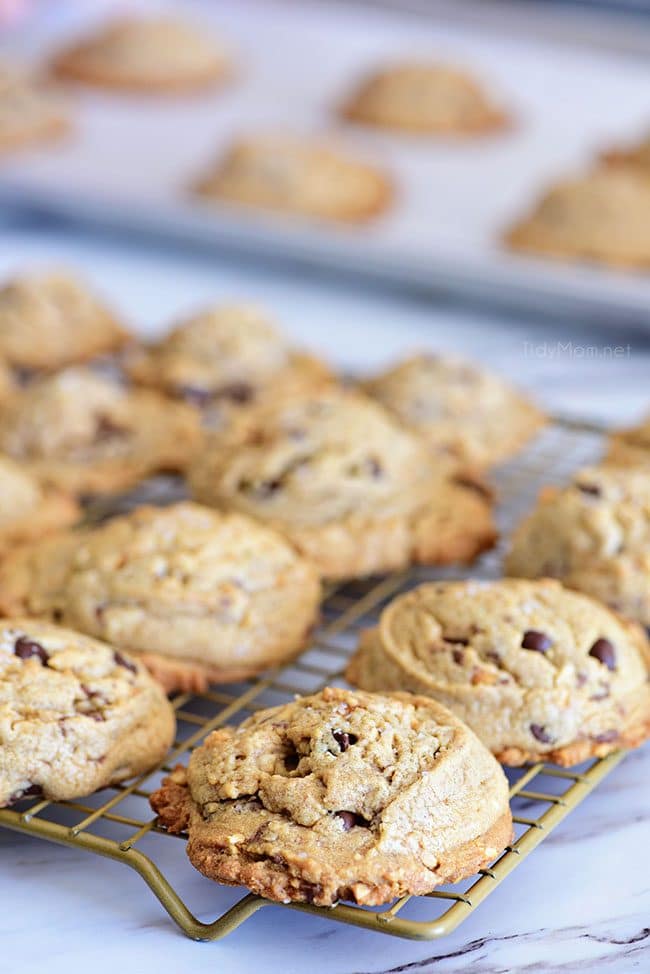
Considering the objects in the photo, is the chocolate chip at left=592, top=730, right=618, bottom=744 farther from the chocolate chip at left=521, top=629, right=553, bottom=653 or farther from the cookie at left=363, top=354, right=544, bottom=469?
the cookie at left=363, top=354, right=544, bottom=469

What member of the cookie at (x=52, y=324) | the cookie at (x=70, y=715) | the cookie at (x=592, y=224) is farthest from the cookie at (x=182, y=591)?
the cookie at (x=592, y=224)

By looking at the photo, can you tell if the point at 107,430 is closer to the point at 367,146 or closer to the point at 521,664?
the point at 521,664

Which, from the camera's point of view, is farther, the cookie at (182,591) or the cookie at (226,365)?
the cookie at (226,365)

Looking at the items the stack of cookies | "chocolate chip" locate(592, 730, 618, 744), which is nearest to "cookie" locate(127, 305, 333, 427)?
the stack of cookies

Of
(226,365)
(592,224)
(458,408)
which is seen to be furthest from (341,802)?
(592,224)

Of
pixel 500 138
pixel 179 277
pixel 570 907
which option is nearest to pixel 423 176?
pixel 500 138

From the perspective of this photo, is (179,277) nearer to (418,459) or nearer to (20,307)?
(20,307)

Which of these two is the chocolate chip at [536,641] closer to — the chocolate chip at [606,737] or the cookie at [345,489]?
the chocolate chip at [606,737]
